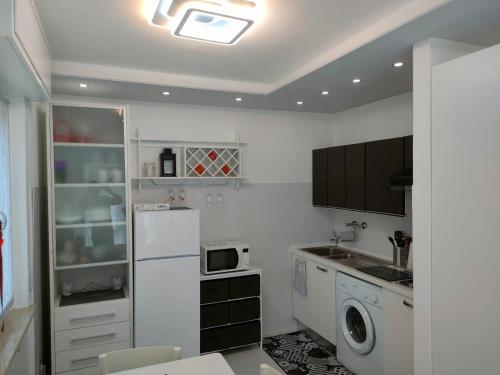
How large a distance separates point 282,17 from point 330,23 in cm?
30

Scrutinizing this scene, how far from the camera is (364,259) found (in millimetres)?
3660

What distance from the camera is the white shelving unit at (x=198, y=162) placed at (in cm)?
353

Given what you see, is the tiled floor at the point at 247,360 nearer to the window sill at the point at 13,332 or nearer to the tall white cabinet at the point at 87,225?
the tall white cabinet at the point at 87,225

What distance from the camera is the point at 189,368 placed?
1.77 metres

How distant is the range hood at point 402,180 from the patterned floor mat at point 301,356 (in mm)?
1721

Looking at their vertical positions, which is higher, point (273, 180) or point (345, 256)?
point (273, 180)

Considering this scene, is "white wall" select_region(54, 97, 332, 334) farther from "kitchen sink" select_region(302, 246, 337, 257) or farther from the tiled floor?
the tiled floor

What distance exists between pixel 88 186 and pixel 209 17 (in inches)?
69.8

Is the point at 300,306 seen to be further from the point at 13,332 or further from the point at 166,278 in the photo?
the point at 13,332

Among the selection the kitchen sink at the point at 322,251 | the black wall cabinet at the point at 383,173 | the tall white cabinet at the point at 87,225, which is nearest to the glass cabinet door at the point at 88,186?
the tall white cabinet at the point at 87,225

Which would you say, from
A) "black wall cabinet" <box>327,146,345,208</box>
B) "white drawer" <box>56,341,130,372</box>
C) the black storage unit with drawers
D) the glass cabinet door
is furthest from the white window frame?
"black wall cabinet" <box>327,146,345,208</box>

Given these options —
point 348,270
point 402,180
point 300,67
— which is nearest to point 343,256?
point 348,270

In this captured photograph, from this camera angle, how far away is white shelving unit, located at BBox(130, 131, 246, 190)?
11.6 ft

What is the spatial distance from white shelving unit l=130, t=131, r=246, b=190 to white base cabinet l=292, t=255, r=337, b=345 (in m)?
1.26
